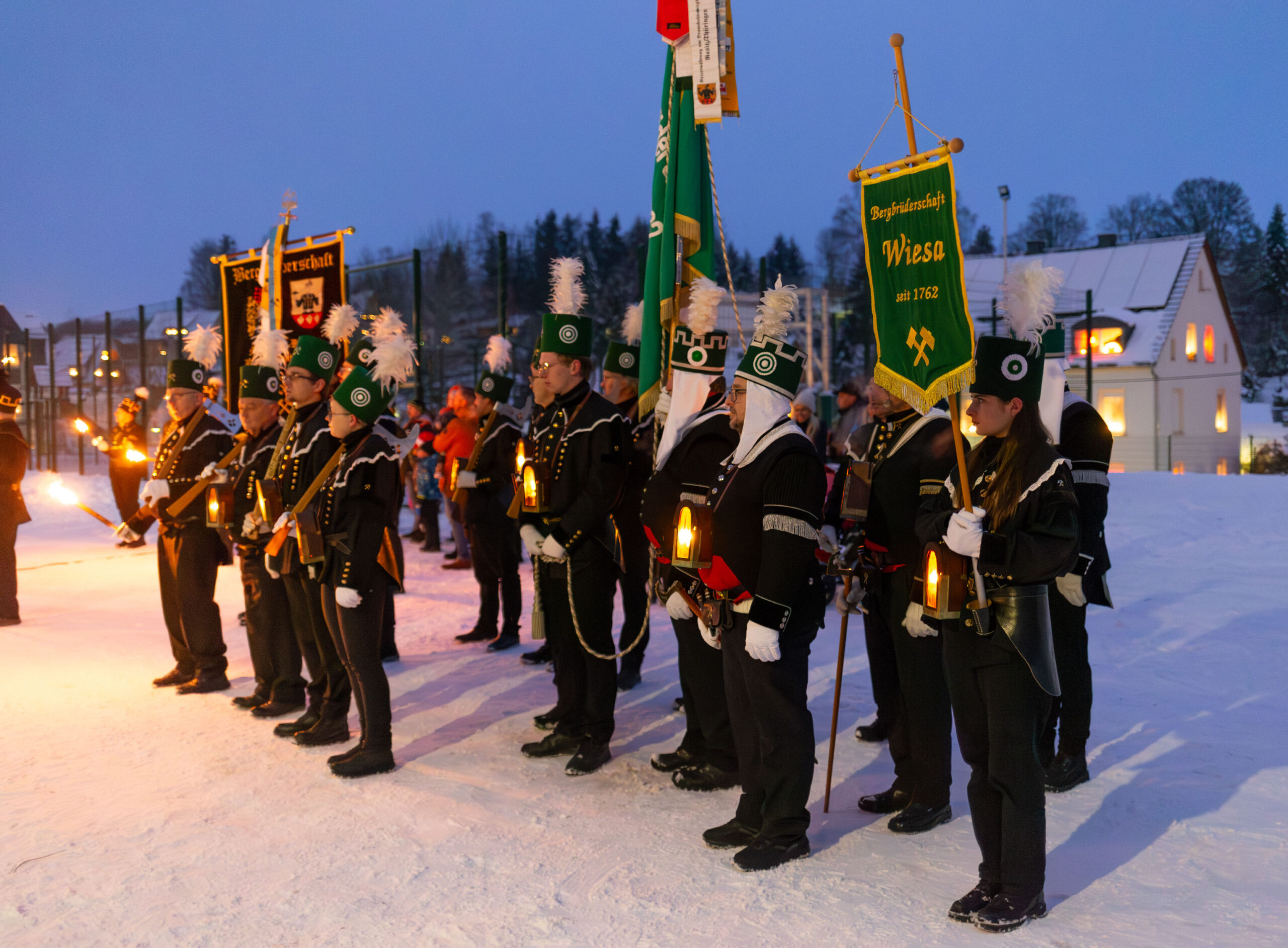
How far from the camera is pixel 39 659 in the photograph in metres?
7.56

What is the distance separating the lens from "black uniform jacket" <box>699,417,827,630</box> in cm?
400

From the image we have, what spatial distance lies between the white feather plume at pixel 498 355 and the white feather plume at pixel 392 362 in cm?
331

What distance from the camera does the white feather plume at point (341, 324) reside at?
7387mm

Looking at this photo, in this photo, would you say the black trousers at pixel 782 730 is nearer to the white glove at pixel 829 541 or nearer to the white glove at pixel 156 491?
the white glove at pixel 829 541

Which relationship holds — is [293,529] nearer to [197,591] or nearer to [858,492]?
[197,591]

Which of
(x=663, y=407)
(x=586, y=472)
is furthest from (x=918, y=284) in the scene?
(x=586, y=472)

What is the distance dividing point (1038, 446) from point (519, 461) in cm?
443

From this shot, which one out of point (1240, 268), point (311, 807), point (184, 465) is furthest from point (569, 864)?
point (1240, 268)

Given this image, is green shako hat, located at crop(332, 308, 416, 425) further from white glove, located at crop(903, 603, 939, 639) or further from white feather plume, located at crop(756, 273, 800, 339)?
white glove, located at crop(903, 603, 939, 639)

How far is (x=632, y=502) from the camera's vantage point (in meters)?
6.84

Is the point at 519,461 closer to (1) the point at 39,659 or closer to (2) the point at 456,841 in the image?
(2) the point at 456,841

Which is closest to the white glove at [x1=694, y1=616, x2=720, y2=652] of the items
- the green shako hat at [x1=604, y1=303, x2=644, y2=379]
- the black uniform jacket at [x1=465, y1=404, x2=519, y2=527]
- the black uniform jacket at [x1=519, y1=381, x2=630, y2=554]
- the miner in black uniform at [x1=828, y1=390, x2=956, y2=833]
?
the miner in black uniform at [x1=828, y1=390, x2=956, y2=833]

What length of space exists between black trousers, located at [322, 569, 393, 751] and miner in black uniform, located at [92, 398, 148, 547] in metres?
10.3

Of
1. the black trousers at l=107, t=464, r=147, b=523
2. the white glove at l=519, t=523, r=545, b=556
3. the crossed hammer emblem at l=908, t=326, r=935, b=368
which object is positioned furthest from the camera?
the black trousers at l=107, t=464, r=147, b=523
